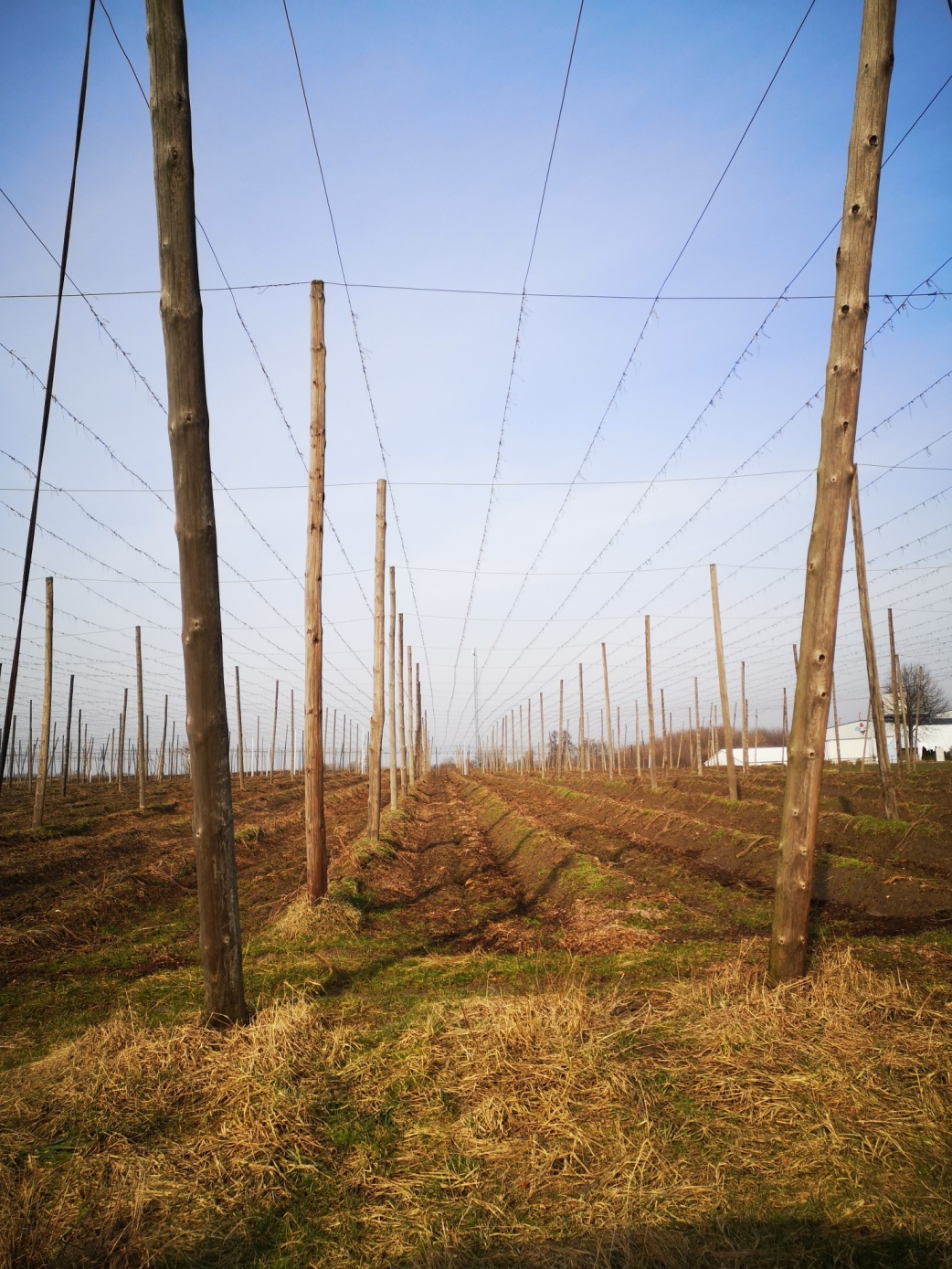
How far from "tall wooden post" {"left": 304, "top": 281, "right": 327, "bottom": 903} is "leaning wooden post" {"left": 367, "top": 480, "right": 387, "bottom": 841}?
4.96 meters

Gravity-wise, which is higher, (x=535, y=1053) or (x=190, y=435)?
(x=190, y=435)

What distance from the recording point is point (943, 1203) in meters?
3.09

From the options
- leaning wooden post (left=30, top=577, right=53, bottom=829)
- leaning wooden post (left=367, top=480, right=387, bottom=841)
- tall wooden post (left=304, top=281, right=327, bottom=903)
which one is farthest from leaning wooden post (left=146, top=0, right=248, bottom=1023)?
leaning wooden post (left=30, top=577, right=53, bottom=829)

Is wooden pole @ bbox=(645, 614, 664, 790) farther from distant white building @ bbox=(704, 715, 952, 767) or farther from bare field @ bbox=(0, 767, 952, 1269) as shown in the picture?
distant white building @ bbox=(704, 715, 952, 767)

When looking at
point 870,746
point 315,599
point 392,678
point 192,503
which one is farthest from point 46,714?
point 870,746

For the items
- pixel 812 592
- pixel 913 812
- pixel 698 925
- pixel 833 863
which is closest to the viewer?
pixel 812 592

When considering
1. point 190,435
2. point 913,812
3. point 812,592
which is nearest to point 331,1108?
point 190,435

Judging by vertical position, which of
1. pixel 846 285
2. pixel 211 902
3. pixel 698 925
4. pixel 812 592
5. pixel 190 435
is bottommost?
pixel 698 925

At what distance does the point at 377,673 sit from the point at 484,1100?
43.5 ft

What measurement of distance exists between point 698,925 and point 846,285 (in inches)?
288

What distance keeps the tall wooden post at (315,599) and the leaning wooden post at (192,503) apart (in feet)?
17.2

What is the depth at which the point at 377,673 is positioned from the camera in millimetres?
17016

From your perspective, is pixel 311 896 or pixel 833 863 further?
Result: pixel 833 863

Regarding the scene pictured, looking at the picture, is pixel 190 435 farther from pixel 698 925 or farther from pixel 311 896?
pixel 698 925
